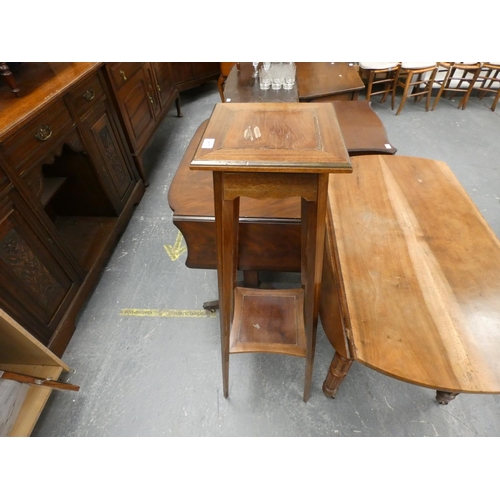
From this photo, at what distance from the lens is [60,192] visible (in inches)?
75.8

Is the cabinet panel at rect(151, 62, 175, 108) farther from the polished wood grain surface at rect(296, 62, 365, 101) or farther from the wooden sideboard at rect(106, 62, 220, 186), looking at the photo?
the polished wood grain surface at rect(296, 62, 365, 101)

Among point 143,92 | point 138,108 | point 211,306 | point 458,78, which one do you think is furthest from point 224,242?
point 458,78

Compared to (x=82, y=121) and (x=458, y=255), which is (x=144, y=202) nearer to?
(x=82, y=121)

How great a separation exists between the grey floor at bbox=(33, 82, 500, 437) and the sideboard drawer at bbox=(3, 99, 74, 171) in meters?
0.80

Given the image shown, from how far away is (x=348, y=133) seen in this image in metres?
1.89

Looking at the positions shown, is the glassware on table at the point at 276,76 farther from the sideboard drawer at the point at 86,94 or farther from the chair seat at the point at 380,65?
the chair seat at the point at 380,65

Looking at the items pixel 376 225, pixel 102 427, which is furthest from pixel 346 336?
pixel 102 427

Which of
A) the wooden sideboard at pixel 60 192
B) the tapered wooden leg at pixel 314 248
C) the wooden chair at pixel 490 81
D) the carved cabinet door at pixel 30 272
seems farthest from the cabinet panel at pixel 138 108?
the wooden chair at pixel 490 81

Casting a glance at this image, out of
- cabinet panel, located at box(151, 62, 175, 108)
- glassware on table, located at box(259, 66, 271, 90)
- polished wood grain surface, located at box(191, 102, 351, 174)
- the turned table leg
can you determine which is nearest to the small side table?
polished wood grain surface, located at box(191, 102, 351, 174)

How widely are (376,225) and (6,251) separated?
1390 millimetres

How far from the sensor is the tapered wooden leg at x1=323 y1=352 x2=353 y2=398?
3.44ft

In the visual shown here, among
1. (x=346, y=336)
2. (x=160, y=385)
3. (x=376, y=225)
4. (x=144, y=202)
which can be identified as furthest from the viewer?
(x=144, y=202)

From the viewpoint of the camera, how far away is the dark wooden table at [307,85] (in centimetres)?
191

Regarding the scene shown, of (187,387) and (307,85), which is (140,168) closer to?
(307,85)
